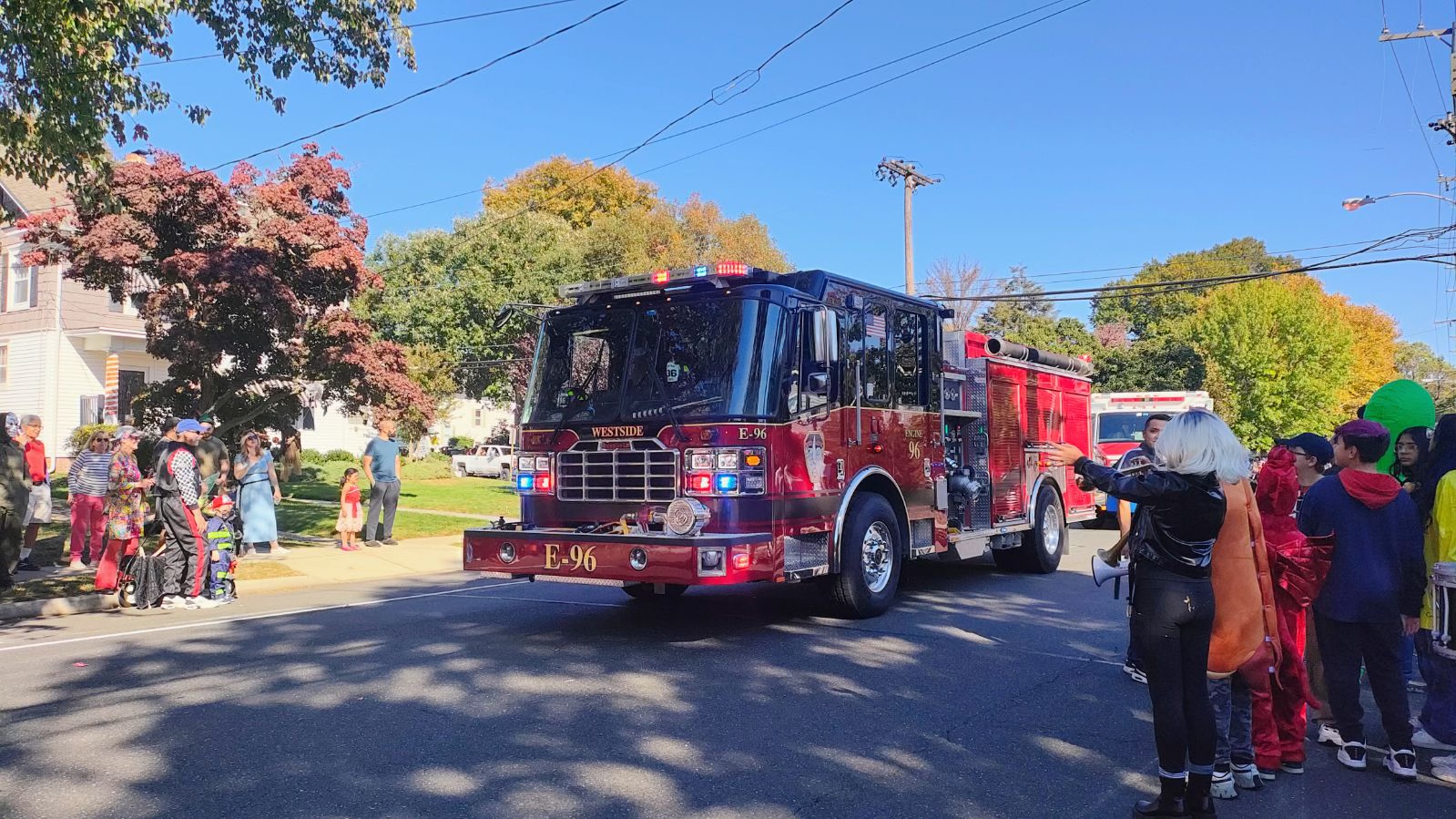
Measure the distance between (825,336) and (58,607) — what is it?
7.65 m

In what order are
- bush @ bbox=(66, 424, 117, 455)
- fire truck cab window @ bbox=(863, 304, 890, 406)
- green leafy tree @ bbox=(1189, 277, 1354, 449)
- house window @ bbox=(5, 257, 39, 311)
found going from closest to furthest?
fire truck cab window @ bbox=(863, 304, 890, 406) → bush @ bbox=(66, 424, 117, 455) → house window @ bbox=(5, 257, 39, 311) → green leafy tree @ bbox=(1189, 277, 1354, 449)

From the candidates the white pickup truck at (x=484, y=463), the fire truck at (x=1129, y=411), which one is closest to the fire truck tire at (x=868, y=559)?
the fire truck at (x=1129, y=411)

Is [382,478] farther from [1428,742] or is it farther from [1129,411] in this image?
[1129,411]

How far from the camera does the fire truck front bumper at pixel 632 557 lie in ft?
23.2

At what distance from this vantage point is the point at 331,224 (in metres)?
17.5

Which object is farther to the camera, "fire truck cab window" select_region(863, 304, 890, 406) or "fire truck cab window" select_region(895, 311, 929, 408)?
"fire truck cab window" select_region(895, 311, 929, 408)

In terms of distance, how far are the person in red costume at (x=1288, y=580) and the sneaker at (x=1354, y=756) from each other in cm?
19

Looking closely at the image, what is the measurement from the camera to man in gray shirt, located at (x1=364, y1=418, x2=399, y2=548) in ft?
48.0

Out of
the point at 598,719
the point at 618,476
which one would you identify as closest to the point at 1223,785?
the point at 598,719

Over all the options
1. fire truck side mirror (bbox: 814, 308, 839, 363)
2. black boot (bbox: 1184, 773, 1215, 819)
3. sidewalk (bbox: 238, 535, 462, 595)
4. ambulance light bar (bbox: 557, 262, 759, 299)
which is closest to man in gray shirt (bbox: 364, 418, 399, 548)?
sidewalk (bbox: 238, 535, 462, 595)

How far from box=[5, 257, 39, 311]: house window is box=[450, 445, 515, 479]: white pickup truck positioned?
14831 millimetres

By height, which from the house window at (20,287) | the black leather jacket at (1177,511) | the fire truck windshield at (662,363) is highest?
the house window at (20,287)

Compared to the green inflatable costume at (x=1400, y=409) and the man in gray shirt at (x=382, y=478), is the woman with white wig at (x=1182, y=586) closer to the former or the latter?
the green inflatable costume at (x=1400, y=409)

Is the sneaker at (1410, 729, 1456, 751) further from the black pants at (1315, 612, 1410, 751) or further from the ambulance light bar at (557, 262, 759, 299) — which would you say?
the ambulance light bar at (557, 262, 759, 299)
